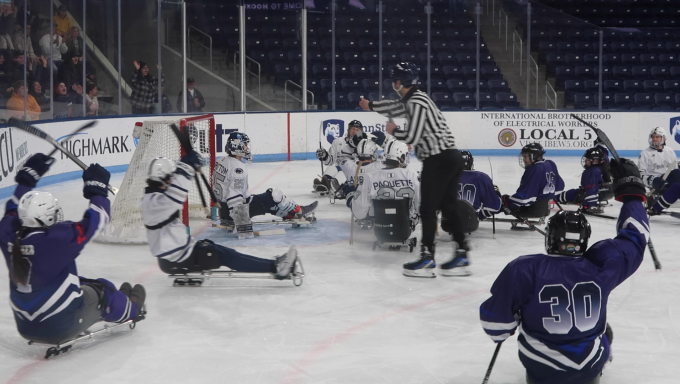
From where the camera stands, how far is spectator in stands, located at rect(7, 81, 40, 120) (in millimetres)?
9704

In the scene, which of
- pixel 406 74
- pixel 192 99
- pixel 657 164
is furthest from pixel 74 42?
pixel 657 164

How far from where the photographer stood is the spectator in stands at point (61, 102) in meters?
10.8

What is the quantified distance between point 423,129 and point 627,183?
2.26 metres

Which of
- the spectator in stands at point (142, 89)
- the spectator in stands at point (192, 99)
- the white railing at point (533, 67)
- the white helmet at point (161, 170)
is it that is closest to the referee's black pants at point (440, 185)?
the white helmet at point (161, 170)

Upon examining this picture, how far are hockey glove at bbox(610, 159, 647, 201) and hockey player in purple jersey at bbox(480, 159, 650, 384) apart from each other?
12 centimetres

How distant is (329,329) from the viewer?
→ 443 centimetres

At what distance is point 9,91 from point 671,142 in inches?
434

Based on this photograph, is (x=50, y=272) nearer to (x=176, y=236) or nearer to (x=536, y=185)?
(x=176, y=236)

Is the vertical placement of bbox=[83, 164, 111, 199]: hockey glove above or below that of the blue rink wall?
below

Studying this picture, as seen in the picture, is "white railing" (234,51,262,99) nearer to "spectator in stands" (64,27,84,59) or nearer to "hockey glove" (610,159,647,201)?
"spectator in stands" (64,27,84,59)

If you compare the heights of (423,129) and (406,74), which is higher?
(406,74)

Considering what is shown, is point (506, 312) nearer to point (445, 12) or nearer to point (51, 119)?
point (51, 119)

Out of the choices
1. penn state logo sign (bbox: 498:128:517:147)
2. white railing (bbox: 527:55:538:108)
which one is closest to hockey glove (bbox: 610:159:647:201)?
penn state logo sign (bbox: 498:128:517:147)

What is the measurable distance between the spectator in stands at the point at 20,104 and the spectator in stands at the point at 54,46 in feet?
2.69
